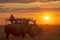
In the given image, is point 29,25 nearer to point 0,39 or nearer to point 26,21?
point 26,21

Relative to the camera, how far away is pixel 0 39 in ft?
90.5

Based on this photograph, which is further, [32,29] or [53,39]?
[32,29]

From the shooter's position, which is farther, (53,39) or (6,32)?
(6,32)

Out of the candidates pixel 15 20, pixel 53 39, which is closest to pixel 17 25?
pixel 15 20

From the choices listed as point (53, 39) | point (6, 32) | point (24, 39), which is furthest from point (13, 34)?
point (53, 39)

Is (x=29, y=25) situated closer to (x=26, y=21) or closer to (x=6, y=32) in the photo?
(x=26, y=21)

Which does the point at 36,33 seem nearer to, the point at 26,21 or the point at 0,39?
the point at 26,21

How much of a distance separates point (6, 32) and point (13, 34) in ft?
2.38

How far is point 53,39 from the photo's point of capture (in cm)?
2734

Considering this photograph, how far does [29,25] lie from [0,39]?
3426 millimetres

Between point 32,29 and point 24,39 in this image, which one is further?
point 32,29

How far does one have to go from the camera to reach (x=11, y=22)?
2973 centimetres

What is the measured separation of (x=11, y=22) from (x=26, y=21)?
1.51 meters

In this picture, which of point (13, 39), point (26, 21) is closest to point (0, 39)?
point (13, 39)
